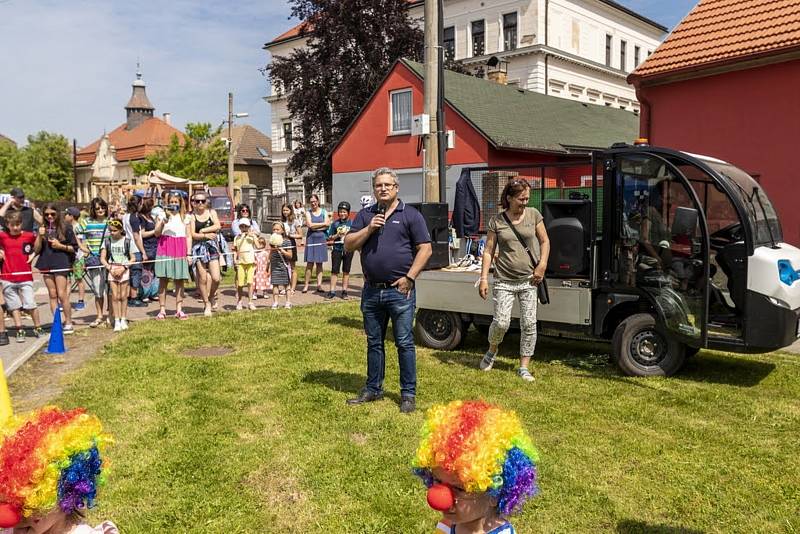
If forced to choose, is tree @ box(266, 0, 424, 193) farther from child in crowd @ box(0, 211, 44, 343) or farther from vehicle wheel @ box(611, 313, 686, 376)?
vehicle wheel @ box(611, 313, 686, 376)

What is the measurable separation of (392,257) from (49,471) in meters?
3.78

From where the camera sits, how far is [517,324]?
7895mm

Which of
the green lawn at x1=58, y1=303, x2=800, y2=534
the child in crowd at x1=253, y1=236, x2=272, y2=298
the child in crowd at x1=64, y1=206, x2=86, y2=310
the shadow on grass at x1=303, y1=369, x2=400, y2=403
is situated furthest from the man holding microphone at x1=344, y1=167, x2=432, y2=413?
the child in crowd at x1=253, y1=236, x2=272, y2=298

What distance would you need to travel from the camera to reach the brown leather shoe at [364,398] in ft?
19.9

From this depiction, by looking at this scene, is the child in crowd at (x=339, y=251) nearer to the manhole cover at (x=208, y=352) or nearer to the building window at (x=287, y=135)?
the manhole cover at (x=208, y=352)

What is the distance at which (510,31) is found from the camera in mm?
50281

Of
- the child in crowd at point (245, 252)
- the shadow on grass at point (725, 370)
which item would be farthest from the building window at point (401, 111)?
the shadow on grass at point (725, 370)

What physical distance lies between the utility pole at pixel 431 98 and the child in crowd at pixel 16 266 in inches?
221

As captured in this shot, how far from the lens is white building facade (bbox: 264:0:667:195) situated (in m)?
Result: 48.6

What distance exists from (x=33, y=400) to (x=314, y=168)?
3152cm

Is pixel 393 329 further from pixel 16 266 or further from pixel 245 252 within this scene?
pixel 245 252

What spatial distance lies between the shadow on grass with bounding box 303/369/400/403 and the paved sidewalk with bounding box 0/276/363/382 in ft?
10.9

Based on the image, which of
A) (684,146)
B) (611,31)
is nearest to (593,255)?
(684,146)

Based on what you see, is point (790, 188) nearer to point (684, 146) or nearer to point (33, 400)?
point (684, 146)
